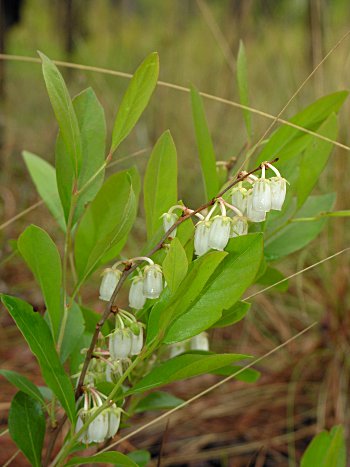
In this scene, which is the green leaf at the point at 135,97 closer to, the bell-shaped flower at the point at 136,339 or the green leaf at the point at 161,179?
the green leaf at the point at 161,179

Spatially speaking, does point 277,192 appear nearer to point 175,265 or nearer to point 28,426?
point 175,265

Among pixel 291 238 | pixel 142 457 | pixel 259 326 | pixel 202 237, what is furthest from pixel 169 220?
pixel 259 326

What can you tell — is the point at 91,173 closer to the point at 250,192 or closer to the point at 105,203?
the point at 105,203

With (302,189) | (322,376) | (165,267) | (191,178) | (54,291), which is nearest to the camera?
(165,267)

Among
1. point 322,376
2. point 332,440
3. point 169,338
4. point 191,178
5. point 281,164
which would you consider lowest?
point 322,376

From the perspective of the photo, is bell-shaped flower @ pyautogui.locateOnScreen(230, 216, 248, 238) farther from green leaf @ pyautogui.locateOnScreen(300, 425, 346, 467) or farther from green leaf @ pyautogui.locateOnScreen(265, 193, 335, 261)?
green leaf @ pyautogui.locateOnScreen(300, 425, 346, 467)

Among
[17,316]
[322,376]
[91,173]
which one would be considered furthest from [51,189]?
[322,376]

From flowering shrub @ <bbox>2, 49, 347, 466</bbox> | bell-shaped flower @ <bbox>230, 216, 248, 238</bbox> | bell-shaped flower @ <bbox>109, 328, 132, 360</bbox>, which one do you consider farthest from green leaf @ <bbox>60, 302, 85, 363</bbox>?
bell-shaped flower @ <bbox>230, 216, 248, 238</bbox>

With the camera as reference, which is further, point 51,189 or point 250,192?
point 51,189
